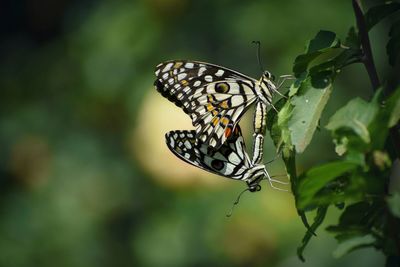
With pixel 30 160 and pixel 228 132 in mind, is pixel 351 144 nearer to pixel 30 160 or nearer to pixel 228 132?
pixel 228 132

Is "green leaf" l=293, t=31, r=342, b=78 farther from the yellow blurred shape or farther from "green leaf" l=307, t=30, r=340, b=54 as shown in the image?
the yellow blurred shape

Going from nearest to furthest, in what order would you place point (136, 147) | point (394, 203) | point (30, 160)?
1. point (394, 203)
2. point (136, 147)
3. point (30, 160)

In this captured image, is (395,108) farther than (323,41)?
No

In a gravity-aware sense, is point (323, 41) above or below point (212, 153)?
above

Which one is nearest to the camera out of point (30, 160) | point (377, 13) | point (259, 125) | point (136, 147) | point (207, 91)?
point (377, 13)

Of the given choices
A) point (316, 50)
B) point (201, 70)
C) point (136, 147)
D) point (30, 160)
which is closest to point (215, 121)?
point (201, 70)

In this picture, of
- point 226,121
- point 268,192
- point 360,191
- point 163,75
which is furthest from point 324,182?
point 268,192

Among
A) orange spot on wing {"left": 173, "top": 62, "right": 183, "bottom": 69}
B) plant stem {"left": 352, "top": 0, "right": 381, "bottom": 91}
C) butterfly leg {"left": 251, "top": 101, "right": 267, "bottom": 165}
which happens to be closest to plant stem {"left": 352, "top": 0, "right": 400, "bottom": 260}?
plant stem {"left": 352, "top": 0, "right": 381, "bottom": 91}

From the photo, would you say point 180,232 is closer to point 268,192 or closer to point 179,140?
point 268,192
